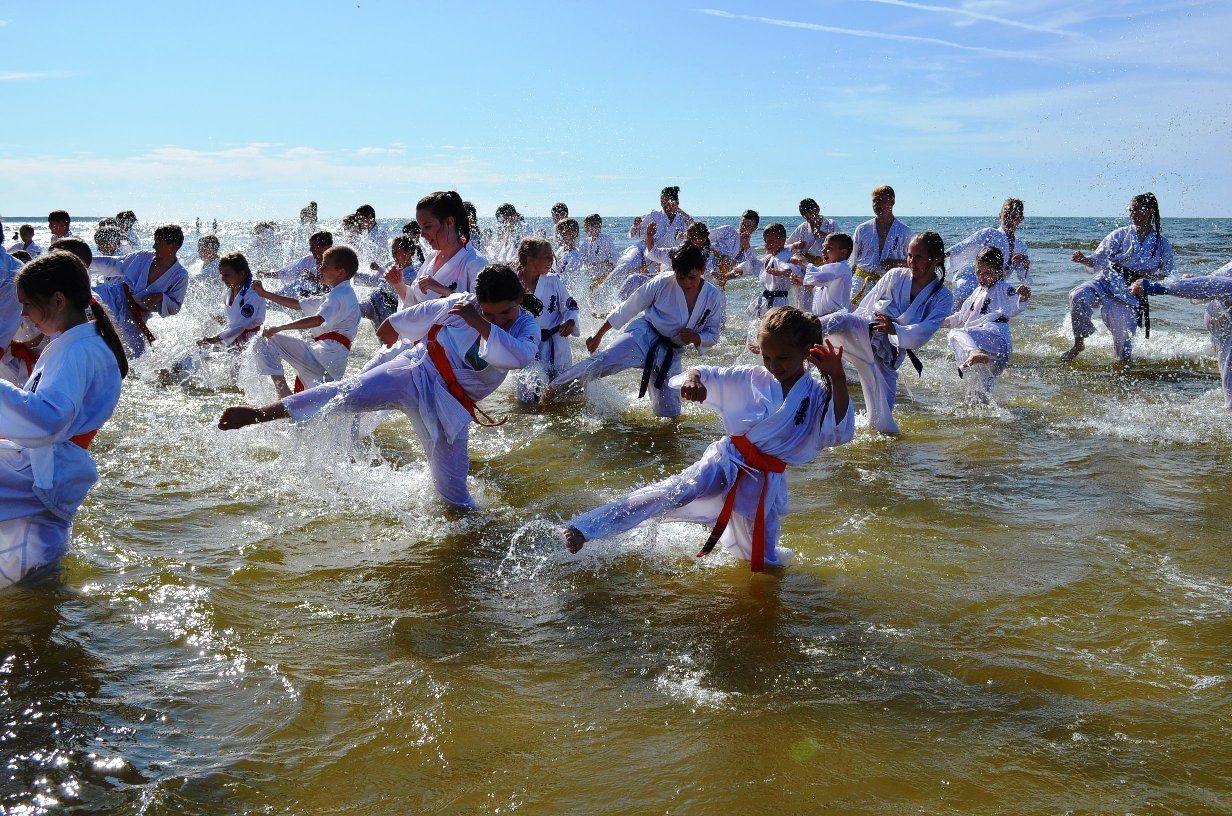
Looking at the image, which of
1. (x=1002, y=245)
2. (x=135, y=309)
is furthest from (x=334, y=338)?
(x=1002, y=245)

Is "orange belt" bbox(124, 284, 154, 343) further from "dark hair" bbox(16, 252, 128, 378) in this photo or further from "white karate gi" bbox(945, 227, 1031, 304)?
"white karate gi" bbox(945, 227, 1031, 304)

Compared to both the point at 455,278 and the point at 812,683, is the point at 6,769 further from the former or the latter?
the point at 455,278

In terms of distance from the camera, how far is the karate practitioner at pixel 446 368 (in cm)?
496

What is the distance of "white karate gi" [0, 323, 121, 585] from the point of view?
3.60 metres

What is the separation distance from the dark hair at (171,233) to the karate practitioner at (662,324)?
15.3 feet

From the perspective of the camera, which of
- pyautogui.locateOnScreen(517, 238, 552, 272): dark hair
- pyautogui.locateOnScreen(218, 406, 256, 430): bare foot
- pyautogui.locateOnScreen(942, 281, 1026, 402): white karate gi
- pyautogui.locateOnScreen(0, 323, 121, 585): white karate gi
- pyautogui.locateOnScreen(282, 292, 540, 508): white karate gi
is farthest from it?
pyautogui.locateOnScreen(942, 281, 1026, 402): white karate gi

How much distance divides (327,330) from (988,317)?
6383mm

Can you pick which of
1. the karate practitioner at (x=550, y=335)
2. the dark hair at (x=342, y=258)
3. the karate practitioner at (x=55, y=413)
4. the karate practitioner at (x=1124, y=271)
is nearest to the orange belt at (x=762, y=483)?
the karate practitioner at (x=55, y=413)

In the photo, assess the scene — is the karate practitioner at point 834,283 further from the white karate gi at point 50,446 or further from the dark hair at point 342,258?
the white karate gi at point 50,446

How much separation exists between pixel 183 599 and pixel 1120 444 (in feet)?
24.1

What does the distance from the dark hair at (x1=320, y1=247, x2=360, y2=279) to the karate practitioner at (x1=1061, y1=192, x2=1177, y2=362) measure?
7929mm

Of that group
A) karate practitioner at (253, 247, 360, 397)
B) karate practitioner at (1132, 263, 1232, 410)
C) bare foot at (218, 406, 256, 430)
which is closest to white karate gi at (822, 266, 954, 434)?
karate practitioner at (1132, 263, 1232, 410)

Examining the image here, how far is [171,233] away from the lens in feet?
30.6

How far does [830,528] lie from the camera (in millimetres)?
5527
